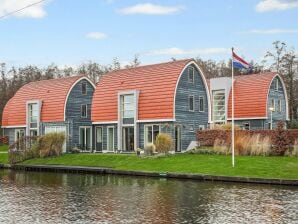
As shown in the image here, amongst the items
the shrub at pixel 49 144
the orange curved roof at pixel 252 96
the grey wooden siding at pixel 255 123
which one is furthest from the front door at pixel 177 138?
the grey wooden siding at pixel 255 123

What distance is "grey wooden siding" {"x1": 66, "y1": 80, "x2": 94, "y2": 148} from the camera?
5456 cm

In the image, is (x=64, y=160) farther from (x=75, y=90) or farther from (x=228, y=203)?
(x=228, y=203)

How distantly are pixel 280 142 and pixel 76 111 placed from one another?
26.1 meters

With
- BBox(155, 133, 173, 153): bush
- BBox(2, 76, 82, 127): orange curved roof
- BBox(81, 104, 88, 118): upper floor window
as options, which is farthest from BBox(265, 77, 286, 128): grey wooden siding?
BBox(2, 76, 82, 127): orange curved roof

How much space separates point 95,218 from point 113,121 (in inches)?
1323

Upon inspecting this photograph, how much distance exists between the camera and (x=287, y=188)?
25109mm

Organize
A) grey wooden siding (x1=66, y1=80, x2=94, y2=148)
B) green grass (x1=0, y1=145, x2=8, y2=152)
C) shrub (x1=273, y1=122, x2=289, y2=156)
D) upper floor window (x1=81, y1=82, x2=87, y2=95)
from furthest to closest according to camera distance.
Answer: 1. green grass (x1=0, y1=145, x2=8, y2=152)
2. upper floor window (x1=81, y1=82, x2=87, y2=95)
3. grey wooden siding (x1=66, y1=80, x2=94, y2=148)
4. shrub (x1=273, y1=122, x2=289, y2=156)

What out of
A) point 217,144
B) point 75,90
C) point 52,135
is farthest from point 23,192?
point 75,90

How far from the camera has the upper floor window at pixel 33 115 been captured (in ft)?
190

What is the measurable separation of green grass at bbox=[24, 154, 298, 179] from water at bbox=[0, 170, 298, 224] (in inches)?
113

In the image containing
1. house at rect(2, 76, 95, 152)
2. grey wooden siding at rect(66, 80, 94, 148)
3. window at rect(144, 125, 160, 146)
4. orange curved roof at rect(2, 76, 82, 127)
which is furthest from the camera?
orange curved roof at rect(2, 76, 82, 127)

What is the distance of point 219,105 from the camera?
5844 centimetres

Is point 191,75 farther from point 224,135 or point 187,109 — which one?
point 224,135

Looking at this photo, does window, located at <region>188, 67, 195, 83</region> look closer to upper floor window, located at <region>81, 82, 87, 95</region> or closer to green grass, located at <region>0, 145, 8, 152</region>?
upper floor window, located at <region>81, 82, 87, 95</region>
